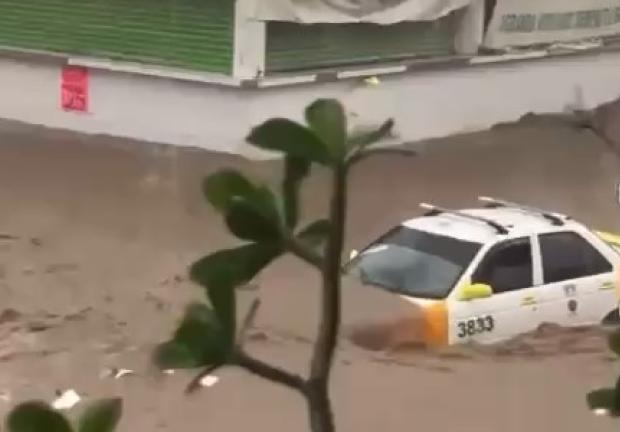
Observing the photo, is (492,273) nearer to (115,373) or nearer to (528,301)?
(528,301)

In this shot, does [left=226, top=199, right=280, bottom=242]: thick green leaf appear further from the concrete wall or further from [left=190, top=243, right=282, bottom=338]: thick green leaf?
the concrete wall

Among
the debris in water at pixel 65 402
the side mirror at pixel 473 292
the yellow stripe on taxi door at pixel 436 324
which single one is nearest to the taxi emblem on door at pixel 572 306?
the side mirror at pixel 473 292

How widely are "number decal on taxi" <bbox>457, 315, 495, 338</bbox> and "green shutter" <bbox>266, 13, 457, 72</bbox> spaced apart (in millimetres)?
5508

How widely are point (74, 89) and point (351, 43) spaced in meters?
2.46

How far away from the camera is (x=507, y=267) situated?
25.1 ft

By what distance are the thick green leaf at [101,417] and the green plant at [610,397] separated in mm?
185

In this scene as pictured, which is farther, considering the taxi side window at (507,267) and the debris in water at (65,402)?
the taxi side window at (507,267)

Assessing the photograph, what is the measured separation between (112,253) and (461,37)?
6434 mm

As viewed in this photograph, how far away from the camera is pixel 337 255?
0.57 meters

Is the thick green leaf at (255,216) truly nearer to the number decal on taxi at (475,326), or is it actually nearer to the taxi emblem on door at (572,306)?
the number decal on taxi at (475,326)

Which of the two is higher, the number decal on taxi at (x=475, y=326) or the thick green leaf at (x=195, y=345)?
the thick green leaf at (x=195, y=345)

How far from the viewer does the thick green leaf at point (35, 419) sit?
501 millimetres

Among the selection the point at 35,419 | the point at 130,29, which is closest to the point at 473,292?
the point at 130,29

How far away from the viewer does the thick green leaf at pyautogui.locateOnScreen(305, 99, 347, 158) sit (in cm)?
57
